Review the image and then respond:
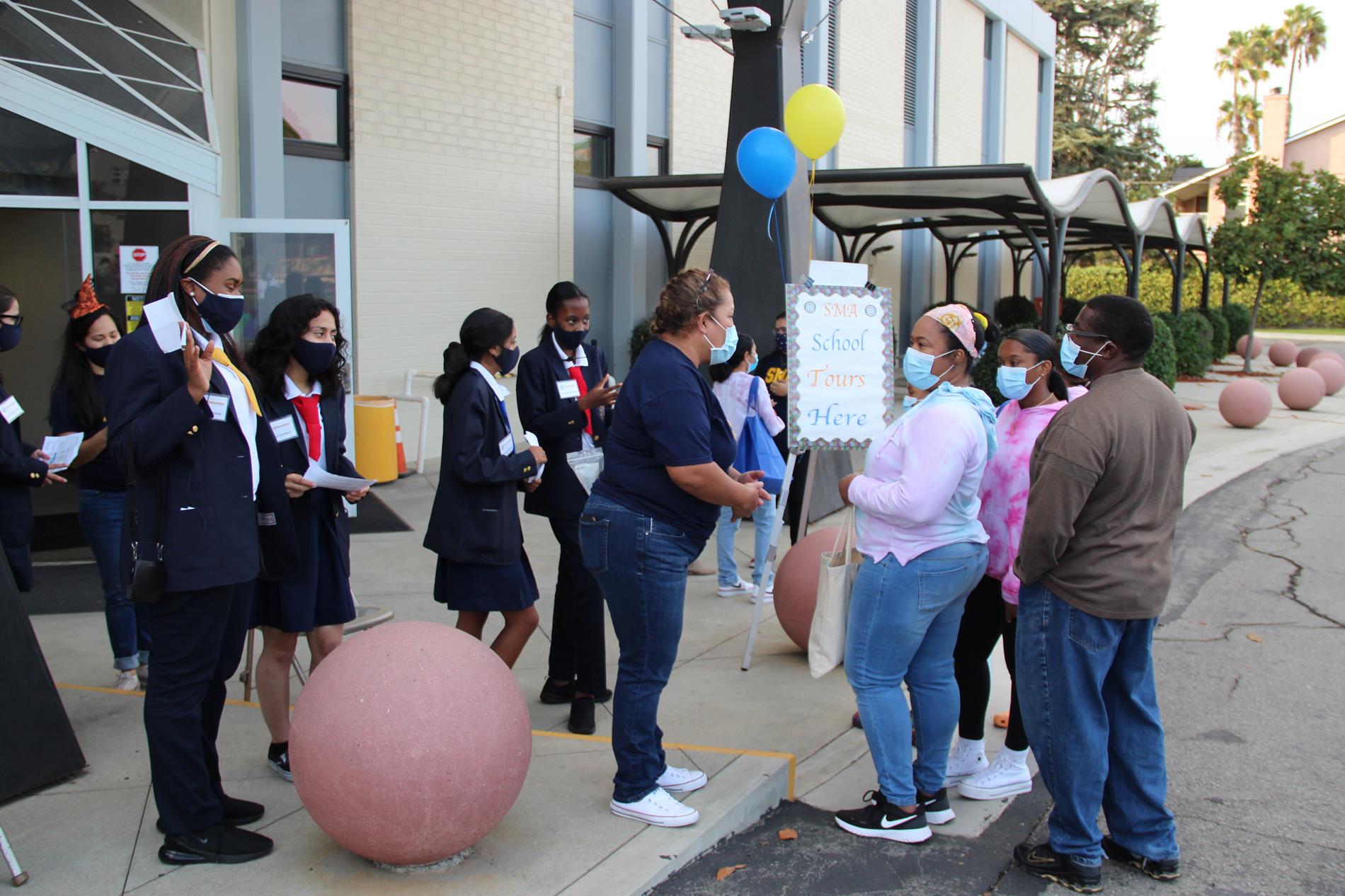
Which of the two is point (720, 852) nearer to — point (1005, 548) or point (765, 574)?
point (1005, 548)

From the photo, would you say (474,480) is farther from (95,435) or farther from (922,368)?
(95,435)

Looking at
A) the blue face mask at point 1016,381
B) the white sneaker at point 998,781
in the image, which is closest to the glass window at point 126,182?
the blue face mask at point 1016,381

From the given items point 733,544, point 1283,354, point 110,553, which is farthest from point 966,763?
point 1283,354

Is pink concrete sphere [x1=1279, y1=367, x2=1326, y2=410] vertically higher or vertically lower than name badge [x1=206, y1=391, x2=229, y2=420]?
lower

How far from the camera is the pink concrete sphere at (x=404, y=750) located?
125 inches

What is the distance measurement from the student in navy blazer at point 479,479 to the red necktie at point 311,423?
501mm

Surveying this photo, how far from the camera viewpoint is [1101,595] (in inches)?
138

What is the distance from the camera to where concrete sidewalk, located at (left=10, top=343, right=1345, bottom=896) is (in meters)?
3.30

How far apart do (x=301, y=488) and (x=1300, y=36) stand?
87.1 metres

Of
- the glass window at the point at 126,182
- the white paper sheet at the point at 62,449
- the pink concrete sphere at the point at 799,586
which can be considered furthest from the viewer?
the glass window at the point at 126,182

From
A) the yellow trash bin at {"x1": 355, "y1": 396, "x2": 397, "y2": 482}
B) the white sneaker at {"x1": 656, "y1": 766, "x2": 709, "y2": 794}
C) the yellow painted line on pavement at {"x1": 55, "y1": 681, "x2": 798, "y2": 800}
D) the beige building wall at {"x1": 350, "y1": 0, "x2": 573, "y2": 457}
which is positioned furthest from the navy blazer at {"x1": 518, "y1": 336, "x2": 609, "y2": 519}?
the beige building wall at {"x1": 350, "y1": 0, "x2": 573, "y2": 457}

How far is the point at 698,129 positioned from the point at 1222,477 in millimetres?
8926

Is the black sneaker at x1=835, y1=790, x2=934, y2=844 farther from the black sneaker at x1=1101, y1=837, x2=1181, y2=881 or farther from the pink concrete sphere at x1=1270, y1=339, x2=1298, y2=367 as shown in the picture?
the pink concrete sphere at x1=1270, y1=339, x2=1298, y2=367

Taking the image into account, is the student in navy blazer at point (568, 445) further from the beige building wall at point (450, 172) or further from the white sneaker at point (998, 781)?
the beige building wall at point (450, 172)
